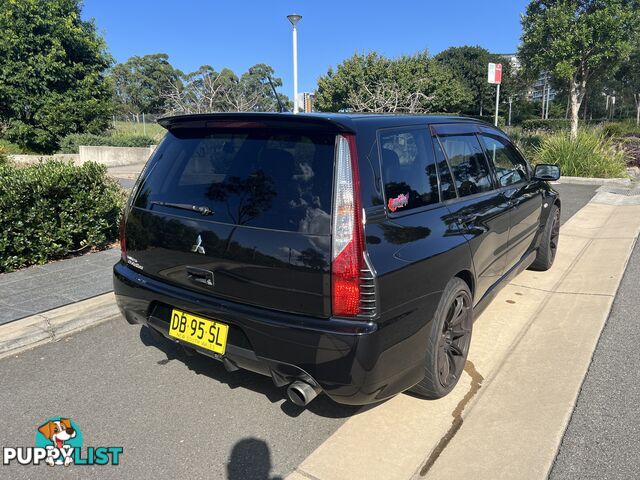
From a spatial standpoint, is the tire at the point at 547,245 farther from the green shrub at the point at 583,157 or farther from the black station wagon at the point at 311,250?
the green shrub at the point at 583,157

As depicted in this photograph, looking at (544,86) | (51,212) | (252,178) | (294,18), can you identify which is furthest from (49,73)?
(544,86)

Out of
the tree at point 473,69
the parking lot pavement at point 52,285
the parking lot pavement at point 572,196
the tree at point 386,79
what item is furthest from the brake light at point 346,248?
the tree at point 473,69

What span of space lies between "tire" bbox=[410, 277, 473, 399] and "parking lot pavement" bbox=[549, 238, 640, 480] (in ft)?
2.25

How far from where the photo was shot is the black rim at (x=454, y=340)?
2.84m

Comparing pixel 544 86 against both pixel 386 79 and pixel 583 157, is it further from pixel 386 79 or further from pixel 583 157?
pixel 583 157

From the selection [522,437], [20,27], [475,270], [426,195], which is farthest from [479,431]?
[20,27]

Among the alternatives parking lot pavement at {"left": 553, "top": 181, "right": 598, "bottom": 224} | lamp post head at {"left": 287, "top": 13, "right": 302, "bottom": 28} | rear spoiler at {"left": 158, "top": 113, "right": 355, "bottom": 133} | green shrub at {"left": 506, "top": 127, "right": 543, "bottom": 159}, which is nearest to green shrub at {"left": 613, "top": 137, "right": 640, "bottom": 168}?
green shrub at {"left": 506, "top": 127, "right": 543, "bottom": 159}

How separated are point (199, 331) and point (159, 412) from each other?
0.65 metres

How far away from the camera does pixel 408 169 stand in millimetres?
2650

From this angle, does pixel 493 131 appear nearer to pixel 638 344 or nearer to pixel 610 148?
pixel 638 344

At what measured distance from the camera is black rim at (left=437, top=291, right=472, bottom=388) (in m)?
2.84

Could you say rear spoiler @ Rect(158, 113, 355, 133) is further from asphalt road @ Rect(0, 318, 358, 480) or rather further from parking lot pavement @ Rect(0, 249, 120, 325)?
parking lot pavement @ Rect(0, 249, 120, 325)

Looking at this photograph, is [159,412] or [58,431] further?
[159,412]

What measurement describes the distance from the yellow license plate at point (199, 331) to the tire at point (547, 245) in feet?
13.1
